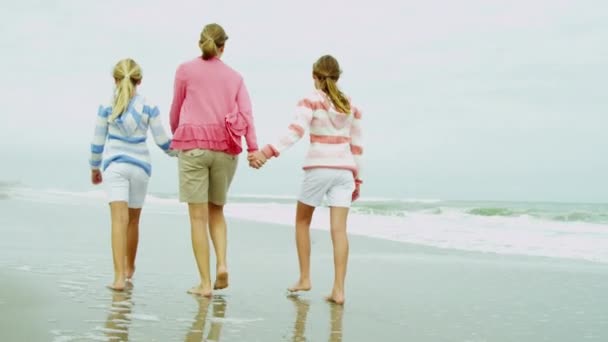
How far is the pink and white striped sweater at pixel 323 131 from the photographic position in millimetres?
5406

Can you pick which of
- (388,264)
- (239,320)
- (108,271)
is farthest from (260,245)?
(239,320)

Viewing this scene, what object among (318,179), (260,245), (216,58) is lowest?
(260,245)

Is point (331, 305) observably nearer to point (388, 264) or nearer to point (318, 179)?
point (318, 179)

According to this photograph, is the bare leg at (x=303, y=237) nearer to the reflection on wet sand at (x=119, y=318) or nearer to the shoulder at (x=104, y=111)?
the reflection on wet sand at (x=119, y=318)

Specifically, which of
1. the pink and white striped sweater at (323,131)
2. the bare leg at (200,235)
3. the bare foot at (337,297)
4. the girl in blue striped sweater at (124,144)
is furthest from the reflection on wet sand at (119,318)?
the pink and white striped sweater at (323,131)

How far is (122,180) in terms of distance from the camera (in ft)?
18.2

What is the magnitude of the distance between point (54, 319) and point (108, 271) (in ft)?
7.69

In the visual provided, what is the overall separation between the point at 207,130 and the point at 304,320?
1.55 metres

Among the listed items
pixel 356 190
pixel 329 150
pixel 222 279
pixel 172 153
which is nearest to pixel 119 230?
pixel 172 153

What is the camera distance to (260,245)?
9914 mm

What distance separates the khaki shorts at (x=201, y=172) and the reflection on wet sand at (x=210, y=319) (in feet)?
2.42

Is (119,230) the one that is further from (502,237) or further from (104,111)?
(502,237)

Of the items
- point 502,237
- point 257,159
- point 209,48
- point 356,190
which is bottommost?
point 502,237

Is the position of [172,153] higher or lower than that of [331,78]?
lower
